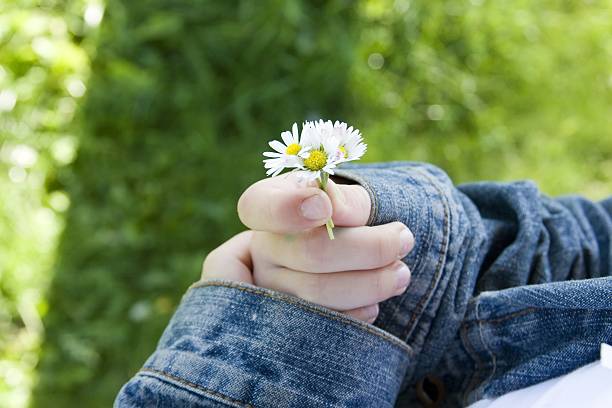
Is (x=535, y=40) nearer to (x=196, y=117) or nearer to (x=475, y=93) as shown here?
(x=475, y=93)

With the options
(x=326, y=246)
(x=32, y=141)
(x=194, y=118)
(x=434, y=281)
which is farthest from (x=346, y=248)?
(x=32, y=141)

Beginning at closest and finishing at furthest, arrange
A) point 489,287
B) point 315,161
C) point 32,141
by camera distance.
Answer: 1. point 315,161
2. point 489,287
3. point 32,141

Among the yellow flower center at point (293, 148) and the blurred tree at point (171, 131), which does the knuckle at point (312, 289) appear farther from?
→ the blurred tree at point (171, 131)

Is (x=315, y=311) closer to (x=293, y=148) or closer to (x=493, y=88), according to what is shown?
(x=293, y=148)

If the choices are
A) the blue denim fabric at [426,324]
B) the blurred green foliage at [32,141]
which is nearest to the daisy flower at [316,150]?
the blue denim fabric at [426,324]

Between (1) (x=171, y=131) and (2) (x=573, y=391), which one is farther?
(1) (x=171, y=131)

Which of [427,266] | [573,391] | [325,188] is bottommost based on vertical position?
[573,391]

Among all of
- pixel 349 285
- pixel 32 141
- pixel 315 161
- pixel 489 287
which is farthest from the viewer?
pixel 32 141
